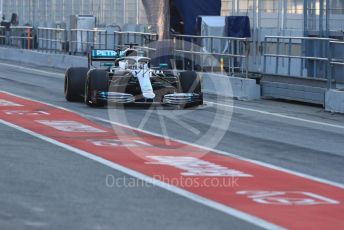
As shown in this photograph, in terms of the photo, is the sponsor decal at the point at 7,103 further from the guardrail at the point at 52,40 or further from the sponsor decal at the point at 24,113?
the guardrail at the point at 52,40

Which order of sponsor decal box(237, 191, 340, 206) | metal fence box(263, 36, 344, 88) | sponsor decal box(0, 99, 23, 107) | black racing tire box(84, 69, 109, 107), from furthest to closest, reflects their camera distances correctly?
metal fence box(263, 36, 344, 88)
sponsor decal box(0, 99, 23, 107)
black racing tire box(84, 69, 109, 107)
sponsor decal box(237, 191, 340, 206)

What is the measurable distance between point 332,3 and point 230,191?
57.0 ft

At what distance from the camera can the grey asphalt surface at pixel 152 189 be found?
8062 mm

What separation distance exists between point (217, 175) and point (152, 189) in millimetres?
1292

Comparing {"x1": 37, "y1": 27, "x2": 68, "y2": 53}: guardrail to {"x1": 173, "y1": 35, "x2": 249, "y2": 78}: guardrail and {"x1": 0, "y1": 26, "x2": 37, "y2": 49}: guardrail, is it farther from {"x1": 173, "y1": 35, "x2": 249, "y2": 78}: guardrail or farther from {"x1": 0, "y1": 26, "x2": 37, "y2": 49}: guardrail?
{"x1": 173, "y1": 35, "x2": 249, "y2": 78}: guardrail

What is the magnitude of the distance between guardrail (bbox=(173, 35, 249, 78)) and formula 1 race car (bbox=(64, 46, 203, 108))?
474 centimetres

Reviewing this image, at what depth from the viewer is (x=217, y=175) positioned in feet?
34.7

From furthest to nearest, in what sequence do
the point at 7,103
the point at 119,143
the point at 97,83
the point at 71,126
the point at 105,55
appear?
the point at 105,55 → the point at 7,103 → the point at 97,83 → the point at 71,126 → the point at 119,143

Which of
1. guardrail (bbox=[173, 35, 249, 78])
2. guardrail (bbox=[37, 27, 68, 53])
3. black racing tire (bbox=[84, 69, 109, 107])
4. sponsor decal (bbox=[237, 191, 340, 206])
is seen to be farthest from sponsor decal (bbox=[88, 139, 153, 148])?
guardrail (bbox=[37, 27, 68, 53])

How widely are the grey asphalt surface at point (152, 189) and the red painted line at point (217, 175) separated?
1.47ft

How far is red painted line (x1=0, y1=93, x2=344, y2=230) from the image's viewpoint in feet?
28.0

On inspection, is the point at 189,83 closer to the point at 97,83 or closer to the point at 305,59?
the point at 97,83

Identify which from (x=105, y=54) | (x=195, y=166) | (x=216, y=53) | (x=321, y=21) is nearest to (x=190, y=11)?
(x=216, y=53)

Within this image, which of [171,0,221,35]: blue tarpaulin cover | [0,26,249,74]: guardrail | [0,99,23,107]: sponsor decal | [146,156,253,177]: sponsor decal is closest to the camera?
[146,156,253,177]: sponsor decal
